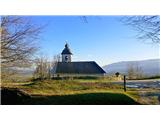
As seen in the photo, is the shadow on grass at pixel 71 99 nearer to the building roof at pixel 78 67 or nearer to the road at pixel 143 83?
the road at pixel 143 83

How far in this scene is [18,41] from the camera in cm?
631

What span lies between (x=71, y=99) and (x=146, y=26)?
Answer: 4.10 ft

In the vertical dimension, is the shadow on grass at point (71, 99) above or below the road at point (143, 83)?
below

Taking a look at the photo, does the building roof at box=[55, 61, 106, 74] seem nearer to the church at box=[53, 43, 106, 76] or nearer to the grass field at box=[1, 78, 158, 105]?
the church at box=[53, 43, 106, 76]

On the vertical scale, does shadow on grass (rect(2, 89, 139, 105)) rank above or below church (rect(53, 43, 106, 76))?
below

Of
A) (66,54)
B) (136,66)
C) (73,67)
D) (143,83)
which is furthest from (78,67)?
(143,83)

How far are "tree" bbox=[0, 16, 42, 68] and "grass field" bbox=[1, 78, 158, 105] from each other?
11.8 inches

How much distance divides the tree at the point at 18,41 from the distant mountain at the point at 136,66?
0.94m

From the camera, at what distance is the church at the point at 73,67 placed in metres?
6.06

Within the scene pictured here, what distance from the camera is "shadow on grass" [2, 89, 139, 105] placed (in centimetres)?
607

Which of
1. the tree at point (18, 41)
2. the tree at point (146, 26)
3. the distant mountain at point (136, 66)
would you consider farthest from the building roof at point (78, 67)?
the tree at point (146, 26)

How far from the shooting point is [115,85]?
6.15 m

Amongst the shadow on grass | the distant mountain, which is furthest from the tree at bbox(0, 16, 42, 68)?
the distant mountain
